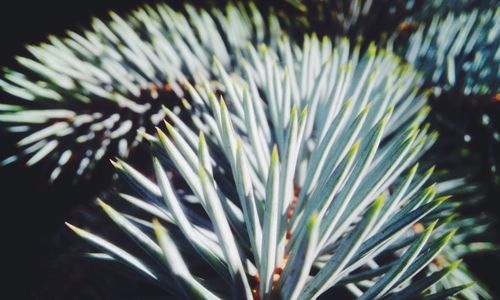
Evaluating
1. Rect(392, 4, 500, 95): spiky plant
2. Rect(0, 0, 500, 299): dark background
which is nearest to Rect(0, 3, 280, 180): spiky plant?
Rect(0, 0, 500, 299): dark background

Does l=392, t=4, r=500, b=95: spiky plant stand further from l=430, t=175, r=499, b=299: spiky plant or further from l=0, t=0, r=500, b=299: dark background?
l=430, t=175, r=499, b=299: spiky plant

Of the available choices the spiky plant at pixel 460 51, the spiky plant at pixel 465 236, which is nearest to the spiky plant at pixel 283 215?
the spiky plant at pixel 465 236

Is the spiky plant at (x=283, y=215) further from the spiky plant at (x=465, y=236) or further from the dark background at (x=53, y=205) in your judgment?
the dark background at (x=53, y=205)

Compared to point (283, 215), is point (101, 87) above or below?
above

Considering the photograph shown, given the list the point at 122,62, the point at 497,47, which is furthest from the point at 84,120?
the point at 497,47

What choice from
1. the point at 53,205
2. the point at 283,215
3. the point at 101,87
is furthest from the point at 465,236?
the point at 53,205

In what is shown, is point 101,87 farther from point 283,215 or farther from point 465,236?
point 465,236
